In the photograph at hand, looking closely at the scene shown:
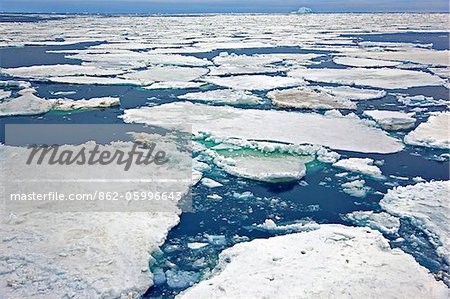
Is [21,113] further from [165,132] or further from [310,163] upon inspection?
[310,163]

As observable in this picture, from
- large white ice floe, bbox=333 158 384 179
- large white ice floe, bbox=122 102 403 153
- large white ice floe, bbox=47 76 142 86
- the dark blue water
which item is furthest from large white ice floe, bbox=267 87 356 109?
large white ice floe, bbox=47 76 142 86

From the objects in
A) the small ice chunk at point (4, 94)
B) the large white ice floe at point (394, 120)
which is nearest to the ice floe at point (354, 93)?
the large white ice floe at point (394, 120)

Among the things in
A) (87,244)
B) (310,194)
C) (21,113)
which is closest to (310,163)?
(310,194)

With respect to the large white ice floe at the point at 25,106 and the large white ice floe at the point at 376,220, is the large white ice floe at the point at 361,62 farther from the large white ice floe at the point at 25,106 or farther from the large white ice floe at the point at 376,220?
the large white ice floe at the point at 376,220

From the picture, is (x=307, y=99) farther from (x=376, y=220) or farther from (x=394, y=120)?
(x=376, y=220)

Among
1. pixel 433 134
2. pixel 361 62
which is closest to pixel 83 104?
pixel 433 134

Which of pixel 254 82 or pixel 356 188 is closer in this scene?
pixel 356 188

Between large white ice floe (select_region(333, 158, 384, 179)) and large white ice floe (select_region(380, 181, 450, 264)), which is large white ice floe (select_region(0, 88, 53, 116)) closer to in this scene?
large white ice floe (select_region(333, 158, 384, 179))
